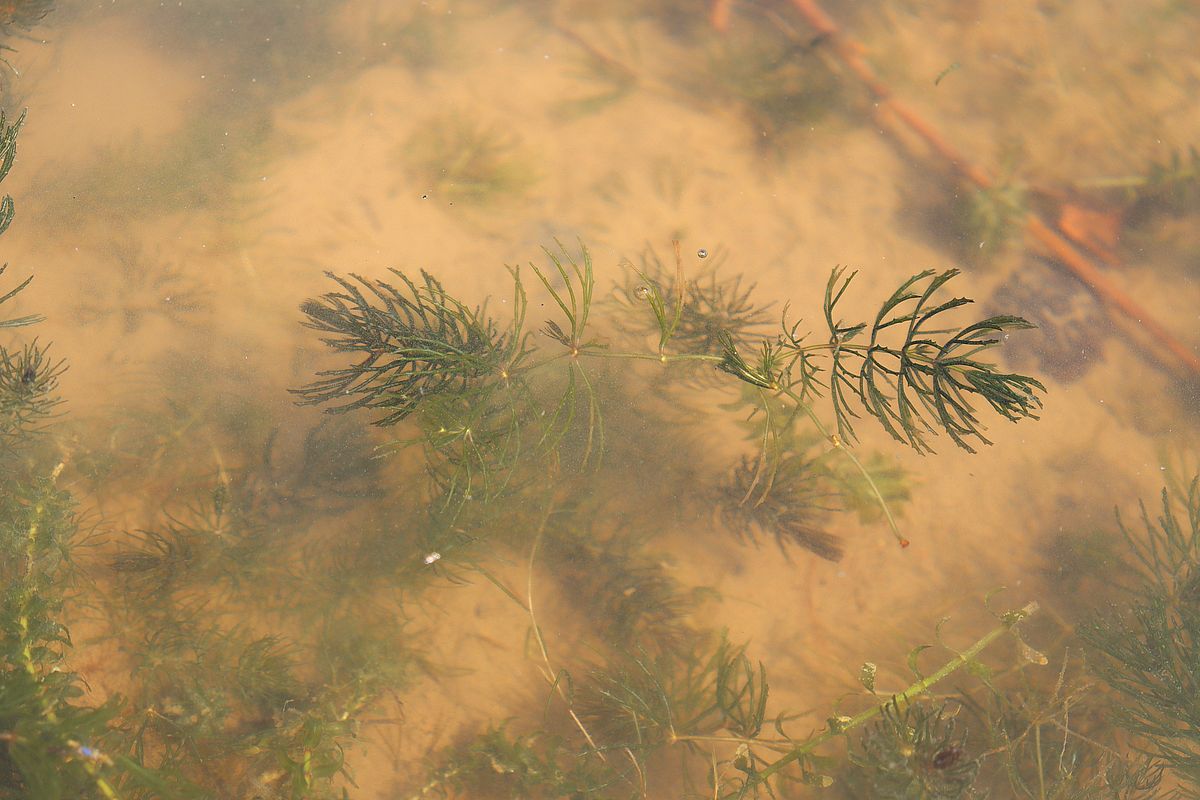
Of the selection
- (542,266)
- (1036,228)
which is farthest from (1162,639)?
(542,266)

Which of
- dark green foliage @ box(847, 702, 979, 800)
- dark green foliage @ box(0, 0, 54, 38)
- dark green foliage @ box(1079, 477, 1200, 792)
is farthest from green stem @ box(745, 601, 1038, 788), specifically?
dark green foliage @ box(0, 0, 54, 38)

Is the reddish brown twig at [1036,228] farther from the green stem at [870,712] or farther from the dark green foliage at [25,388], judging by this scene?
the dark green foliage at [25,388]

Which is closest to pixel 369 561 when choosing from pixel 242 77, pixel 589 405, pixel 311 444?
pixel 311 444

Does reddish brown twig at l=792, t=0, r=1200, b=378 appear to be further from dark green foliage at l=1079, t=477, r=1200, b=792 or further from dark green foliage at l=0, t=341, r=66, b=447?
dark green foliage at l=0, t=341, r=66, b=447

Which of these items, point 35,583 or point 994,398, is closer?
point 994,398

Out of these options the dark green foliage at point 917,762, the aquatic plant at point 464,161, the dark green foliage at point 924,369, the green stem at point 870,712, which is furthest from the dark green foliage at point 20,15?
the dark green foliage at point 917,762

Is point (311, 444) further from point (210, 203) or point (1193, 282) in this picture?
point (1193, 282)

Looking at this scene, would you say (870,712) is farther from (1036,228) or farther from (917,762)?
(1036,228)
